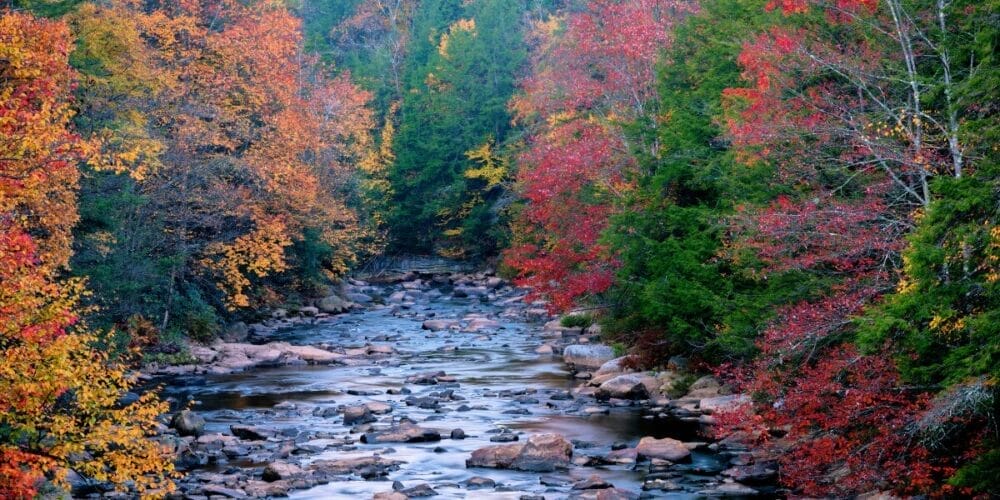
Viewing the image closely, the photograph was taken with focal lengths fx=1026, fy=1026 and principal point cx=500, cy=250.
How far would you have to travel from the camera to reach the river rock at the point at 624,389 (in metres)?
27.4

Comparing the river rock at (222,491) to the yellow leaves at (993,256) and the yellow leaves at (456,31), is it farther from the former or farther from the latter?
the yellow leaves at (456,31)

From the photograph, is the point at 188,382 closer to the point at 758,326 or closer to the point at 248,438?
the point at 248,438

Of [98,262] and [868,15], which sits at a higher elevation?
[868,15]

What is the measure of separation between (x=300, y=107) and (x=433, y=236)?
2771 cm

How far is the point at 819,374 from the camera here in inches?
671

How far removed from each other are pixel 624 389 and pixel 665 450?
6.60m

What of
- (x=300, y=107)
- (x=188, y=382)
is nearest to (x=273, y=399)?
(x=188, y=382)

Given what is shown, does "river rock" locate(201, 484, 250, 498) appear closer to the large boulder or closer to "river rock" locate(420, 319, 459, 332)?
the large boulder

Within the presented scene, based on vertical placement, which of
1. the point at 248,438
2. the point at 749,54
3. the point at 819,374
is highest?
the point at 749,54

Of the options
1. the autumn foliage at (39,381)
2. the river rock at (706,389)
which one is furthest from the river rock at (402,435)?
the autumn foliage at (39,381)

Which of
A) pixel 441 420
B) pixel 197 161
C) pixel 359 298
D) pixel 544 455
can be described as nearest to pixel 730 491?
pixel 544 455

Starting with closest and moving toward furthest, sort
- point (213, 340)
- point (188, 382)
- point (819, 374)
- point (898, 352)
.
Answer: point (898, 352) → point (819, 374) → point (188, 382) → point (213, 340)

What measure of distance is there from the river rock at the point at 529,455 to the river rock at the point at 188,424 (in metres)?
6.65

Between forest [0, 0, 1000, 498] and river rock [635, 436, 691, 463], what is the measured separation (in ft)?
4.51
